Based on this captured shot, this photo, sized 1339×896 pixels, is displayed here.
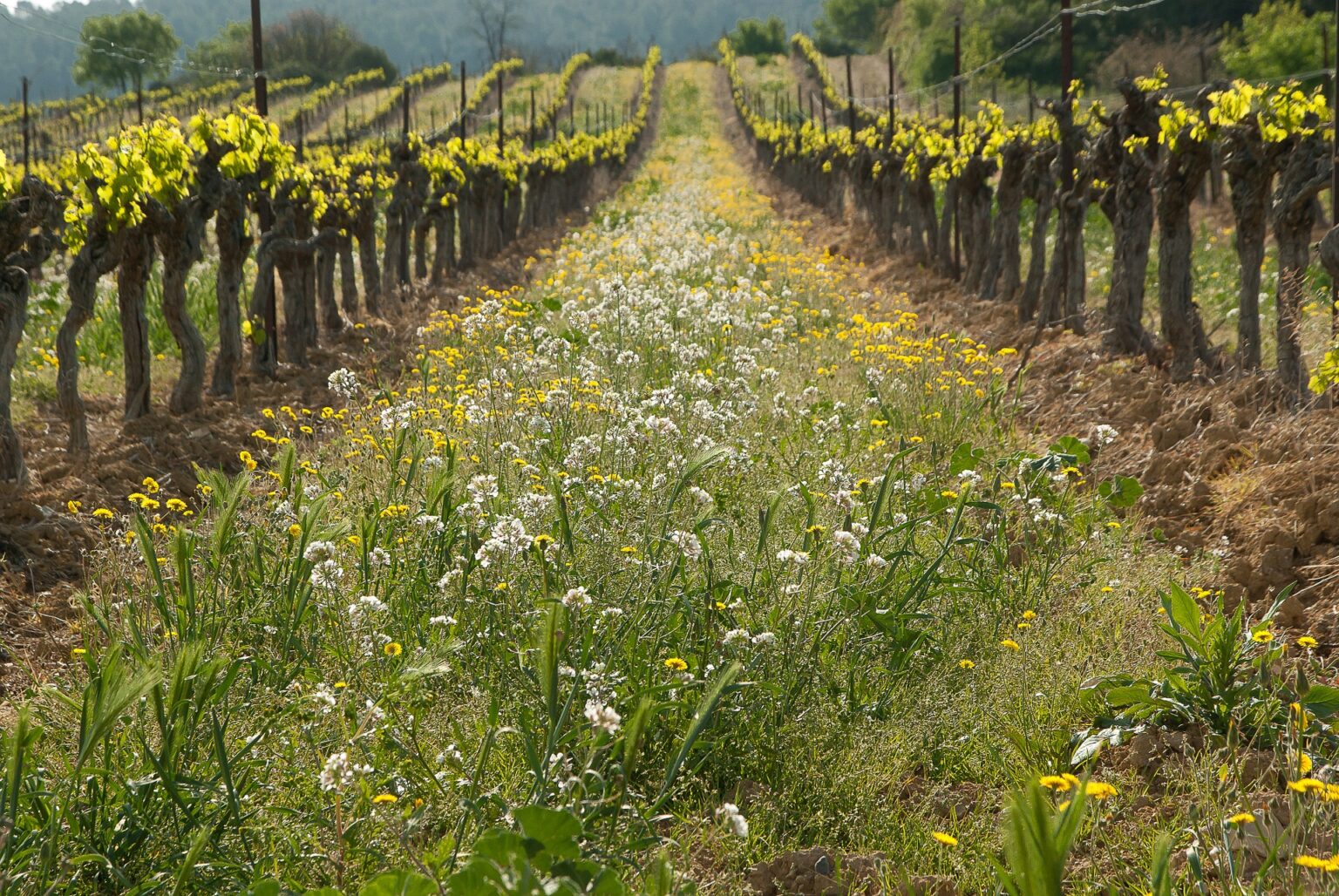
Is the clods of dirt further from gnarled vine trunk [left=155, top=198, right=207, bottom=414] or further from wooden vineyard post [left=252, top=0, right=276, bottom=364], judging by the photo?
wooden vineyard post [left=252, top=0, right=276, bottom=364]

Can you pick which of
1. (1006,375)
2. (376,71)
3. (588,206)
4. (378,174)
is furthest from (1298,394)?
(376,71)

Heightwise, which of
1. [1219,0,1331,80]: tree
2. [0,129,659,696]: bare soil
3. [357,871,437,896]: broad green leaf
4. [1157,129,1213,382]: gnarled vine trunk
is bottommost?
[0,129,659,696]: bare soil

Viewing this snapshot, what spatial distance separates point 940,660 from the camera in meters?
4.09

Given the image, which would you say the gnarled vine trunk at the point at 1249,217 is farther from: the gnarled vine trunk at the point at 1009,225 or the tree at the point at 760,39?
the tree at the point at 760,39

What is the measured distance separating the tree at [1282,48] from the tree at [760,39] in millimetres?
57152

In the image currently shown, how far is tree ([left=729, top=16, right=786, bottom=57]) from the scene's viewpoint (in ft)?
297

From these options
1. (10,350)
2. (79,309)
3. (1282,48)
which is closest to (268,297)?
(79,309)

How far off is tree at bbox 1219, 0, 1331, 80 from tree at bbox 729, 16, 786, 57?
57152 millimetres

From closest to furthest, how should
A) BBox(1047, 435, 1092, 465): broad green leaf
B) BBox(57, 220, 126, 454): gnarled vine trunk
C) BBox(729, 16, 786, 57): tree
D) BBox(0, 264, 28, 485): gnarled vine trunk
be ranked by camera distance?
1. BBox(1047, 435, 1092, 465): broad green leaf
2. BBox(0, 264, 28, 485): gnarled vine trunk
3. BBox(57, 220, 126, 454): gnarled vine trunk
4. BBox(729, 16, 786, 57): tree

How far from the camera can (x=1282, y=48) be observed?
32.8 meters

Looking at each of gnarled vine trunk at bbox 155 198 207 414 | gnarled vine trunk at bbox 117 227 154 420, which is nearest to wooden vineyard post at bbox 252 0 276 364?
gnarled vine trunk at bbox 155 198 207 414

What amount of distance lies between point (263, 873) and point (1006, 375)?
7788mm

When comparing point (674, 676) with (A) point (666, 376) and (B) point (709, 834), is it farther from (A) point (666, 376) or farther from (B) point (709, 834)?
(A) point (666, 376)

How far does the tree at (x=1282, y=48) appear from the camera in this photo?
107ft
